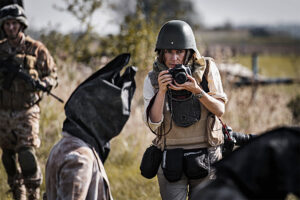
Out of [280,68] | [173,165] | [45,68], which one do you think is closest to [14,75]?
[45,68]

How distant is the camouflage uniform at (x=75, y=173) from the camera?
247 cm

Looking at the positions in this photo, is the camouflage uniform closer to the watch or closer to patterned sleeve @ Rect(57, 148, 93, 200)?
patterned sleeve @ Rect(57, 148, 93, 200)

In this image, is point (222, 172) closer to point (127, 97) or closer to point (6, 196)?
point (127, 97)

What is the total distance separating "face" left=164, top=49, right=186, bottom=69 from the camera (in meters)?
3.56

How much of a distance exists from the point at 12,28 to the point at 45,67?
564 mm

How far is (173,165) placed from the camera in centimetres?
347

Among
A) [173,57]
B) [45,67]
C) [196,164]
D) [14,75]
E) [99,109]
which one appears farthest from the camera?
[45,67]

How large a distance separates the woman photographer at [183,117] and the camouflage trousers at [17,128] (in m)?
2.11

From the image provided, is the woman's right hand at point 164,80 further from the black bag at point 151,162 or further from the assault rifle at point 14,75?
the assault rifle at point 14,75

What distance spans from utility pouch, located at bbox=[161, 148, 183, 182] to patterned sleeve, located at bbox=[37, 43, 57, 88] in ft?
7.35

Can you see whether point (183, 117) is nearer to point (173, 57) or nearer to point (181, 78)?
point (181, 78)

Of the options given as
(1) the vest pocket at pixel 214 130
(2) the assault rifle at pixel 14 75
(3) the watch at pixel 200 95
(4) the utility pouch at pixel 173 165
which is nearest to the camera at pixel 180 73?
(3) the watch at pixel 200 95

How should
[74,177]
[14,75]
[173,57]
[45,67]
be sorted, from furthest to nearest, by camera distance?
[45,67] → [14,75] → [173,57] → [74,177]

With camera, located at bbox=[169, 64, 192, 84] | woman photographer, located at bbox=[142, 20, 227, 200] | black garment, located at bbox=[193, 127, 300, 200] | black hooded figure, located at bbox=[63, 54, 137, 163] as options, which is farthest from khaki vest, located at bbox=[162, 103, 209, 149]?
black garment, located at bbox=[193, 127, 300, 200]
